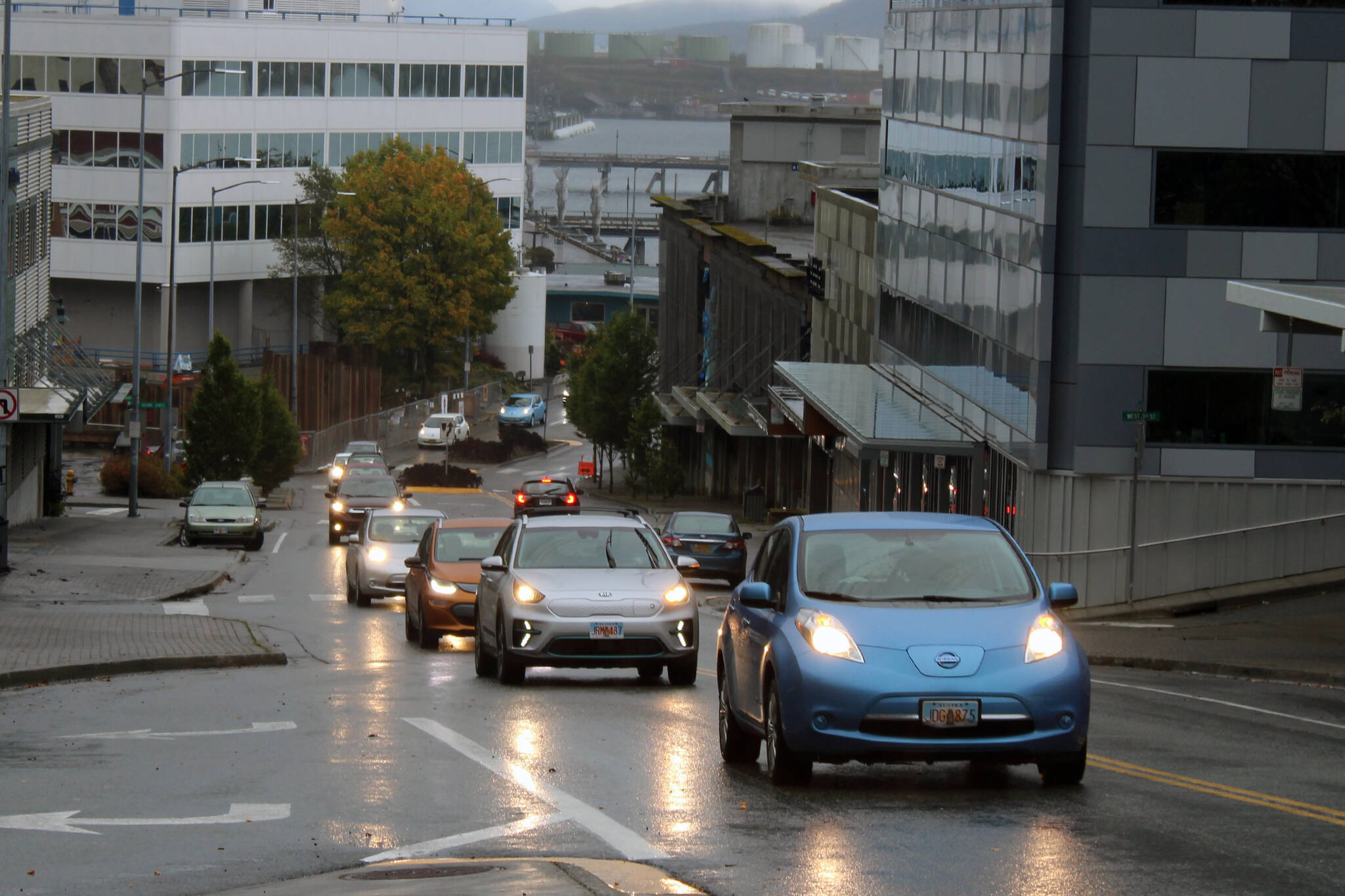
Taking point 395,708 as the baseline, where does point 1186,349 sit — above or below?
above

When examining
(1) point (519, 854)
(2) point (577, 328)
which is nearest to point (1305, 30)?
(1) point (519, 854)

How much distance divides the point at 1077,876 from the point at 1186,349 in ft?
76.5

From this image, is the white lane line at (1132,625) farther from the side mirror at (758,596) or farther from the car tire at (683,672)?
the side mirror at (758,596)

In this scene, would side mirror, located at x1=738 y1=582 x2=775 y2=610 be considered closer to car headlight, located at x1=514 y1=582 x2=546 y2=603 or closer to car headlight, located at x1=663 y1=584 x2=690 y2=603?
car headlight, located at x1=663 y1=584 x2=690 y2=603

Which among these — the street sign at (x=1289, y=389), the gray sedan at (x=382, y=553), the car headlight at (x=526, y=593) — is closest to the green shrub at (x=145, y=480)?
the gray sedan at (x=382, y=553)

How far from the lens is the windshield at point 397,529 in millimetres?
28922

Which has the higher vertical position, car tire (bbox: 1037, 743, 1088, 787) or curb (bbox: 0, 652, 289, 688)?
car tire (bbox: 1037, 743, 1088, 787)

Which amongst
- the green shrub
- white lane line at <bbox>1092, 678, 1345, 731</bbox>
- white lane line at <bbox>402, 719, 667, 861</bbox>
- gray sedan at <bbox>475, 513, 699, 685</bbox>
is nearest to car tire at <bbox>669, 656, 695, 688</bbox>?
gray sedan at <bbox>475, 513, 699, 685</bbox>

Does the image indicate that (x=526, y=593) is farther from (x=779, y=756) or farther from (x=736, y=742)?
(x=779, y=756)

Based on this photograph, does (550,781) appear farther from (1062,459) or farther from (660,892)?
(1062,459)

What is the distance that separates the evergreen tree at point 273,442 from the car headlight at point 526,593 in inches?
1884

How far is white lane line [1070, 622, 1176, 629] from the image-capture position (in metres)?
26.3

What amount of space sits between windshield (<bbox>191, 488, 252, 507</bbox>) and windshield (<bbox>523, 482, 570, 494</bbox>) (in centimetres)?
1091

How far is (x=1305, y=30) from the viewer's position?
2975cm
